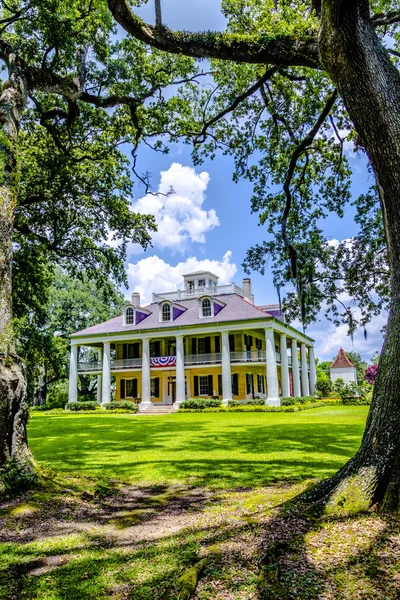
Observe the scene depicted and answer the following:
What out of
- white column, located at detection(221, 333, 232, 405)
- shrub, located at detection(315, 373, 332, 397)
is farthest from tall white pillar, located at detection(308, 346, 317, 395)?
white column, located at detection(221, 333, 232, 405)

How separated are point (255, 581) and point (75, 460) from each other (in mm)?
6846

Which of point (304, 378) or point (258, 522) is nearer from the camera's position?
point (258, 522)

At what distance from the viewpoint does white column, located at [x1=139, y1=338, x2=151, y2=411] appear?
3073 cm

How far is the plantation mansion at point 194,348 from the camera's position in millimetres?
28516

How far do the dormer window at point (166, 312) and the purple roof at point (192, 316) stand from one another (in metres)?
0.54

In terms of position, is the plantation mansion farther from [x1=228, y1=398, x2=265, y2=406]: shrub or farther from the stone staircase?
[x1=228, y1=398, x2=265, y2=406]: shrub

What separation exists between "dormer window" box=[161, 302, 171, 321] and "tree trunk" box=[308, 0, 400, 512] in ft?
93.3

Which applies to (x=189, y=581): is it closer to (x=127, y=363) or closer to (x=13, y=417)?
(x=13, y=417)

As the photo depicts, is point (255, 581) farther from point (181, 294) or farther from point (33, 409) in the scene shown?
point (33, 409)

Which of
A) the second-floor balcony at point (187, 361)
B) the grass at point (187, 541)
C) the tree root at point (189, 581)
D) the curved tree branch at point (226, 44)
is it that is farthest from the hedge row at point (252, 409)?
the tree root at point (189, 581)

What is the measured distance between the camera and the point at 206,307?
3011 cm

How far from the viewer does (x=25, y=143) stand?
12672 millimetres

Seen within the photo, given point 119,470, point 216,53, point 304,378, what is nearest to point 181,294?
point 304,378

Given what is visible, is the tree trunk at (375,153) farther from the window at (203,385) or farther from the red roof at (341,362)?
the red roof at (341,362)
